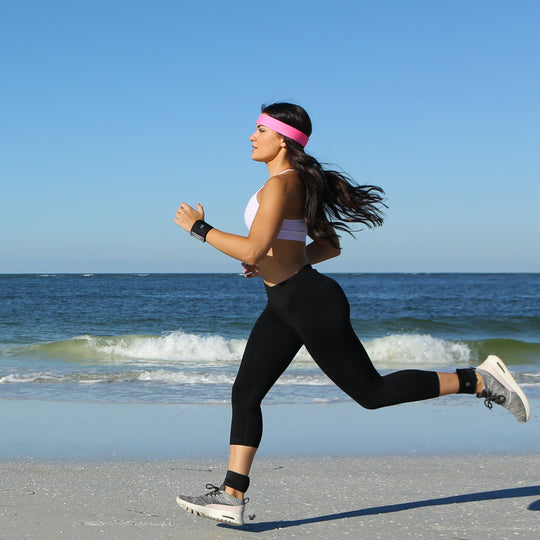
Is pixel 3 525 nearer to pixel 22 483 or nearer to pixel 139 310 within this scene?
pixel 22 483

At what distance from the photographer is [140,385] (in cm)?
876

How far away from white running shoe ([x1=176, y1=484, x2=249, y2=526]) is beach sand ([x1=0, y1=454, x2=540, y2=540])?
0.33 feet

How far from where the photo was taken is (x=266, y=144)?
321 centimetres

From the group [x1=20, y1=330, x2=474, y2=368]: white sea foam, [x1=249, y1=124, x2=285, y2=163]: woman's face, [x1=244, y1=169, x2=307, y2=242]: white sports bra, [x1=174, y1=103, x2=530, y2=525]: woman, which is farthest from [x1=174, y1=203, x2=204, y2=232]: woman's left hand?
[x1=20, y1=330, x2=474, y2=368]: white sea foam

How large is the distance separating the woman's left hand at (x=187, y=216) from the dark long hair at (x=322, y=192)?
18.5 inches

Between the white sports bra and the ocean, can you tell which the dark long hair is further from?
the ocean

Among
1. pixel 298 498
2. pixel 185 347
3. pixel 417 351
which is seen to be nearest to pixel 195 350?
pixel 185 347

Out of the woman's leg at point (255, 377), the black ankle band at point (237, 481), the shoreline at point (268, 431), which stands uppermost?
the woman's leg at point (255, 377)

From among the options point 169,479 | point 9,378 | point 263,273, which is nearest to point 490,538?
point 263,273

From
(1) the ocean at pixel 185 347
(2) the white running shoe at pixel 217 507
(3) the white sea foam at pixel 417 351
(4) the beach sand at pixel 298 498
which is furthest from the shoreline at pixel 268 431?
(3) the white sea foam at pixel 417 351

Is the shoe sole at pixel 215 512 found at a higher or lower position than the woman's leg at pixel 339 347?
lower

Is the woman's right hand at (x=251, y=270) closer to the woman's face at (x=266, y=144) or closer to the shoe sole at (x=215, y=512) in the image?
the woman's face at (x=266, y=144)

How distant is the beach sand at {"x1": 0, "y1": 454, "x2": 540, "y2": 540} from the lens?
3207 millimetres

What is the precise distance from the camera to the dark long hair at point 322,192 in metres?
3.11
